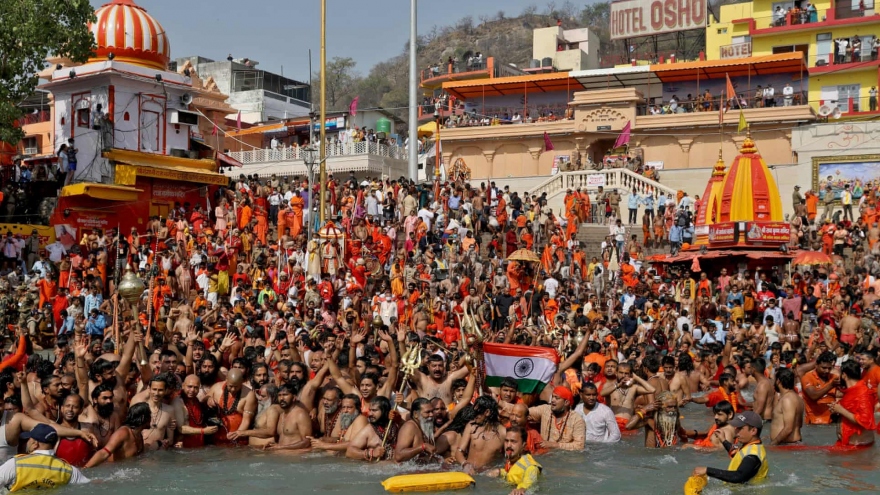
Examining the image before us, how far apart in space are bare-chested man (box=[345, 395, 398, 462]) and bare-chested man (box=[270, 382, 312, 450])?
2.31 ft

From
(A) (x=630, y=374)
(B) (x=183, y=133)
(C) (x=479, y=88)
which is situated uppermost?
(C) (x=479, y=88)

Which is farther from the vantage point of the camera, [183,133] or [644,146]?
[644,146]

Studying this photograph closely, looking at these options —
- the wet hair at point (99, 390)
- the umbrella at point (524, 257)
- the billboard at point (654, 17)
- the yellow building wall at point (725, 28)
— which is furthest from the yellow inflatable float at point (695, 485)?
the billboard at point (654, 17)

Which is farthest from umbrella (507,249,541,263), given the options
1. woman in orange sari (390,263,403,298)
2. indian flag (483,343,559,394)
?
indian flag (483,343,559,394)

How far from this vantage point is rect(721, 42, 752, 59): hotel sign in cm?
4500

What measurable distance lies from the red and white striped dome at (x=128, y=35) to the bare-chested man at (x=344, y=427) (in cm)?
2133

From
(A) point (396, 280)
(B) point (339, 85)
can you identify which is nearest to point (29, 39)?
(A) point (396, 280)

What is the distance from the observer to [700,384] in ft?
47.6

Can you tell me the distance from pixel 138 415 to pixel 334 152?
2700 cm

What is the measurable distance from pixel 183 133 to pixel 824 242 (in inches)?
702

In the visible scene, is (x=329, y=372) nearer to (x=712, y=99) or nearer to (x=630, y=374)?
(x=630, y=374)

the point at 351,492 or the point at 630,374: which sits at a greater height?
the point at 630,374

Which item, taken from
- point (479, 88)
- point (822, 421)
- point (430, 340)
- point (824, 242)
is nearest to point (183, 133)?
point (479, 88)

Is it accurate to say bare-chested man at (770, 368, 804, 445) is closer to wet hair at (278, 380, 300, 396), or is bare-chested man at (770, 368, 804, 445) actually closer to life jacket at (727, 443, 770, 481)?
life jacket at (727, 443, 770, 481)
